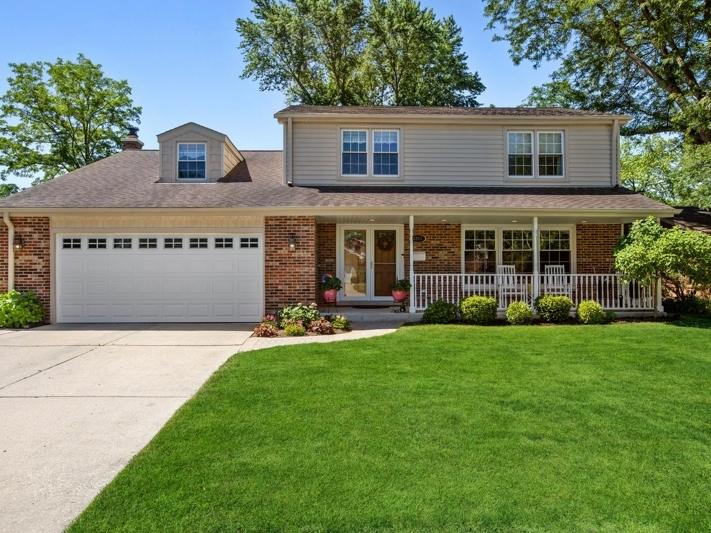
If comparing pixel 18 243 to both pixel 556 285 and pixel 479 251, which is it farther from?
pixel 556 285

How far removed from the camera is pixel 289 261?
10.8 meters

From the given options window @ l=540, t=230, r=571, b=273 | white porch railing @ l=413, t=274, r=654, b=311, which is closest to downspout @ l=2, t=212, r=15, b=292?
white porch railing @ l=413, t=274, r=654, b=311

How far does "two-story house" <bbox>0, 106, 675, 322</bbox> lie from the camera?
35.1ft

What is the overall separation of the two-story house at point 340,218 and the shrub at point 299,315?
0.71 meters

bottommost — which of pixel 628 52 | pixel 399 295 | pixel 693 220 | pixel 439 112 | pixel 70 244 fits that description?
pixel 399 295

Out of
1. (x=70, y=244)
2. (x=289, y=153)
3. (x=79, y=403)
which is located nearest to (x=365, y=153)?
(x=289, y=153)

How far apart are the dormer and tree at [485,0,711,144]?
1455 cm

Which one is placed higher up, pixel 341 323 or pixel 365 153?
pixel 365 153

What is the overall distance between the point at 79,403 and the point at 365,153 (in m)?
9.44

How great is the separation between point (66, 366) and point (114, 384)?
1.50 meters

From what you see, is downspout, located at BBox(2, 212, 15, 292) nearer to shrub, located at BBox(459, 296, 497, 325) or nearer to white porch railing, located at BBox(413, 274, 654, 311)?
white porch railing, located at BBox(413, 274, 654, 311)

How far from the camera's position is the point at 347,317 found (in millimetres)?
10586

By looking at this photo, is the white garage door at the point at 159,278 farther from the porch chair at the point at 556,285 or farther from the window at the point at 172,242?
the porch chair at the point at 556,285

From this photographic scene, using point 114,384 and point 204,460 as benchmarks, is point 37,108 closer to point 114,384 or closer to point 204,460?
point 114,384
